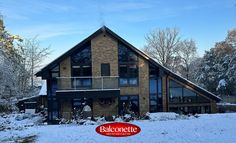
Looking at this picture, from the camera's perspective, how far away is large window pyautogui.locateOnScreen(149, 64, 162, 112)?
2608 cm

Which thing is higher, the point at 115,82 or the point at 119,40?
the point at 119,40

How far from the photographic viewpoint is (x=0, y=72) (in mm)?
18562

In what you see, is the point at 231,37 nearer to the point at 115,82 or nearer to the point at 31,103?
the point at 115,82

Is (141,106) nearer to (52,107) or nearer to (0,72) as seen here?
(52,107)

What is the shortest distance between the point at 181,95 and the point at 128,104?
14.4 ft

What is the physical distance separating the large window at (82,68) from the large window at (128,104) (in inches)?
119

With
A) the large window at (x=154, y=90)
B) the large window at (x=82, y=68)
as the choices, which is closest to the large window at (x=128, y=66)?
the large window at (x=154, y=90)

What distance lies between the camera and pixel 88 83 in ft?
82.7

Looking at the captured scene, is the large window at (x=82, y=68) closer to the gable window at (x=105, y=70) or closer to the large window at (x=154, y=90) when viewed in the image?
the gable window at (x=105, y=70)

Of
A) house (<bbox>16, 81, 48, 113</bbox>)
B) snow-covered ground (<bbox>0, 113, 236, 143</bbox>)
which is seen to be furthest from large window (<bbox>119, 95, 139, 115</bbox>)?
house (<bbox>16, 81, 48, 113</bbox>)

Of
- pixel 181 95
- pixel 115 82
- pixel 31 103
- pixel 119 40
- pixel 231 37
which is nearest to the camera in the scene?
pixel 115 82

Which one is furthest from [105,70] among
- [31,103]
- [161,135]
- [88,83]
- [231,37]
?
[231,37]

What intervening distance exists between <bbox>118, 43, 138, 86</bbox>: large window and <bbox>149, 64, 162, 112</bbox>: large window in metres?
1.27

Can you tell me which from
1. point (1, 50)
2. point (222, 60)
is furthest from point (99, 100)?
point (222, 60)
